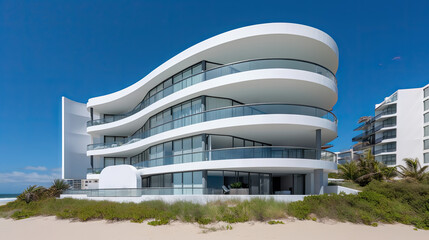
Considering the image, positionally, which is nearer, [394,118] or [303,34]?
[303,34]

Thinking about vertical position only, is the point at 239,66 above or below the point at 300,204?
above

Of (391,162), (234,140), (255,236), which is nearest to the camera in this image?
(255,236)

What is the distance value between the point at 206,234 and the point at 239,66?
12.2 metres

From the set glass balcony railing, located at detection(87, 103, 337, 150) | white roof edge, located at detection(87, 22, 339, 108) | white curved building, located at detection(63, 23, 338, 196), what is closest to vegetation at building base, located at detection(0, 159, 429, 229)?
white curved building, located at detection(63, 23, 338, 196)

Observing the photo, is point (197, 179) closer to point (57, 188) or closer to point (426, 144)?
point (57, 188)

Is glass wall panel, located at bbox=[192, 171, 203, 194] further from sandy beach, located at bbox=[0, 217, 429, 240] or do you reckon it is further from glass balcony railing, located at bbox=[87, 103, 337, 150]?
sandy beach, located at bbox=[0, 217, 429, 240]

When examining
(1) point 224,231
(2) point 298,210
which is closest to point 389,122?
(2) point 298,210

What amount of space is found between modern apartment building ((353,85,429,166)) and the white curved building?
32878 millimetres

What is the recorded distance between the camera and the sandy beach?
485 inches

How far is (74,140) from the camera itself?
38.0 m

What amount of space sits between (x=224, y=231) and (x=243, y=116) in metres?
8.78

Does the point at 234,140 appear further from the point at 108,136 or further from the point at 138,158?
the point at 108,136

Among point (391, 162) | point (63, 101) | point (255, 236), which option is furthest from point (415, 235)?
point (391, 162)

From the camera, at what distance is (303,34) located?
19594 millimetres
